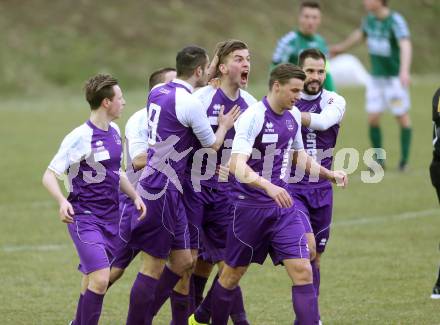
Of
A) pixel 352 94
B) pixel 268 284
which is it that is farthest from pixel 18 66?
pixel 268 284

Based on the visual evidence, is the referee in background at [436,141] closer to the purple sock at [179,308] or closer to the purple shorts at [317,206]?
the purple shorts at [317,206]

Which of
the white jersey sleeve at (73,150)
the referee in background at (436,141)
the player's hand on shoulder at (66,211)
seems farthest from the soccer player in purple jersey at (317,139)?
the player's hand on shoulder at (66,211)

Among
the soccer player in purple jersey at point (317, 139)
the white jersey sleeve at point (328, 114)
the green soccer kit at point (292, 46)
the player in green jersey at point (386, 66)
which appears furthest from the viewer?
the player in green jersey at point (386, 66)

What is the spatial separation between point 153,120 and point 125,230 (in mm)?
870

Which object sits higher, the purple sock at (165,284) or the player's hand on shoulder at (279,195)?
the player's hand on shoulder at (279,195)

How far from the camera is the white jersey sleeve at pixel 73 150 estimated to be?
6621 mm

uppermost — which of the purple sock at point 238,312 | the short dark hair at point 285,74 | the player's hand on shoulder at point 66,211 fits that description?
the short dark hair at point 285,74

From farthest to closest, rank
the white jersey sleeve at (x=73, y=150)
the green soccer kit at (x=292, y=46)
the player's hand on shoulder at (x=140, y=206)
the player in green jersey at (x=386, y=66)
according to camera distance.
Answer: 1. the player in green jersey at (x=386, y=66)
2. the green soccer kit at (x=292, y=46)
3. the player's hand on shoulder at (x=140, y=206)
4. the white jersey sleeve at (x=73, y=150)

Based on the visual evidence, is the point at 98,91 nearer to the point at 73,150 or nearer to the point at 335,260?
the point at 73,150

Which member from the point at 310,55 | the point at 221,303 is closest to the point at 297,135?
the point at 310,55

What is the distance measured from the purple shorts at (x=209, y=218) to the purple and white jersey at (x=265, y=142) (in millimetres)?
543

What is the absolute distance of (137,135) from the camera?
7633 millimetres

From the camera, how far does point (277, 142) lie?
6.70 metres

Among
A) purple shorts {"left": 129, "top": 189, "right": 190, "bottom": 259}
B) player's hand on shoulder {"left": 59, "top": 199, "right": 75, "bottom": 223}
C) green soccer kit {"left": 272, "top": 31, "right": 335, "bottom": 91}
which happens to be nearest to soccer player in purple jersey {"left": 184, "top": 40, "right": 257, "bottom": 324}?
purple shorts {"left": 129, "top": 189, "right": 190, "bottom": 259}
